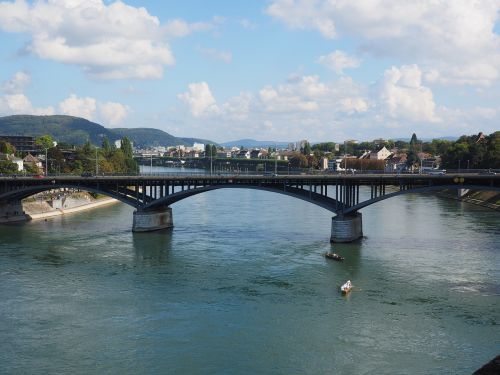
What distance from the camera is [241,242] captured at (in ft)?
189

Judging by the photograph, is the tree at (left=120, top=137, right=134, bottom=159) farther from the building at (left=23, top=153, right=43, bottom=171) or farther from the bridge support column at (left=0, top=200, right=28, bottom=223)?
the bridge support column at (left=0, top=200, right=28, bottom=223)

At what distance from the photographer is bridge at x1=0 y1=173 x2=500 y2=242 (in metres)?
57.1

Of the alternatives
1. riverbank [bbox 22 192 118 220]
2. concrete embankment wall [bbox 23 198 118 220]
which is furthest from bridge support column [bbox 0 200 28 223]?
concrete embankment wall [bbox 23 198 118 220]

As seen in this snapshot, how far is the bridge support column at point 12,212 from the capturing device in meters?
72.8

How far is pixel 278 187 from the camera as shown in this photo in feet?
203

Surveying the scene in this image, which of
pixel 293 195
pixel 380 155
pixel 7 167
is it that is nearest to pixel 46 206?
pixel 7 167

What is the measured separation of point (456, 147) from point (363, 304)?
3418 inches

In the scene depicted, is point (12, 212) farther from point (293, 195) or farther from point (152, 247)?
point (293, 195)

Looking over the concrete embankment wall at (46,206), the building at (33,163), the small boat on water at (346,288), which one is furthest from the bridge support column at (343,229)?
the building at (33,163)

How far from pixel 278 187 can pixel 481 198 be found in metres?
47.7

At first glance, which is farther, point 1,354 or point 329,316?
point 329,316

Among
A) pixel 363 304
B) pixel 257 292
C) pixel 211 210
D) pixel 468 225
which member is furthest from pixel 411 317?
pixel 211 210

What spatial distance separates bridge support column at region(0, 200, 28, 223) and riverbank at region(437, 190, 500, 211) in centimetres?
6585

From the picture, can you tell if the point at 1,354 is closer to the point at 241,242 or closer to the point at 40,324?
the point at 40,324
